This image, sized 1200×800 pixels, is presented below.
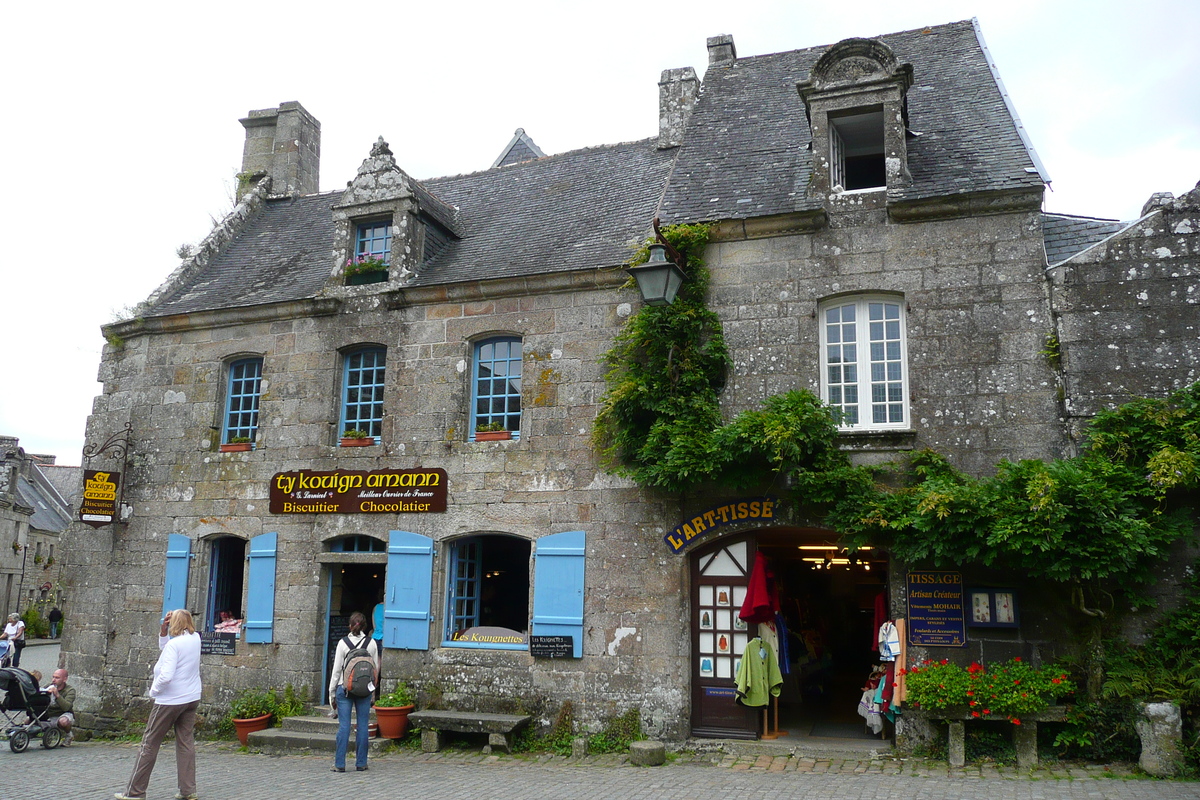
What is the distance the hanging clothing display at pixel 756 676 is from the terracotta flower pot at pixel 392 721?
3.95 meters

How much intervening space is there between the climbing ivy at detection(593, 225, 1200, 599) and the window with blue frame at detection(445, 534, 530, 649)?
8.38 feet

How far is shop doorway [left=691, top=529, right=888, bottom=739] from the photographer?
33.3 ft


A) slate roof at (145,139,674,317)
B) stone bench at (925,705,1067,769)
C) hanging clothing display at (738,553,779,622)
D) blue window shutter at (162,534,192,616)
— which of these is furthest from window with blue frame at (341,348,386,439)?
stone bench at (925,705,1067,769)

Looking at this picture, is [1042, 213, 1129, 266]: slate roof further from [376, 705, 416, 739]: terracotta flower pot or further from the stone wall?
[376, 705, 416, 739]: terracotta flower pot

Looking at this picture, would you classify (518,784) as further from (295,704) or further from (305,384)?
(305,384)

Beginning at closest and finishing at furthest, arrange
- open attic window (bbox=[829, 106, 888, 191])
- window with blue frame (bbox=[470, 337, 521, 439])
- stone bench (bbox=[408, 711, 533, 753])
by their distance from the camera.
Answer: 1. stone bench (bbox=[408, 711, 533, 753])
2. open attic window (bbox=[829, 106, 888, 191])
3. window with blue frame (bbox=[470, 337, 521, 439])

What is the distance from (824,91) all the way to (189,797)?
994cm

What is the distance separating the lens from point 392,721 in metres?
10.8

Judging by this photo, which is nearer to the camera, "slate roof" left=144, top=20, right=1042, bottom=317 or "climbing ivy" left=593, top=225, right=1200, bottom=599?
"climbing ivy" left=593, top=225, right=1200, bottom=599

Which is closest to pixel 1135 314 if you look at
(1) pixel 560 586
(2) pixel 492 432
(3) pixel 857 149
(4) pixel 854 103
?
(4) pixel 854 103

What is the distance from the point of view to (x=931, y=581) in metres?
9.35

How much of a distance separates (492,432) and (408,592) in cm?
227

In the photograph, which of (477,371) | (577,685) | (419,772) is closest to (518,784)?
(419,772)

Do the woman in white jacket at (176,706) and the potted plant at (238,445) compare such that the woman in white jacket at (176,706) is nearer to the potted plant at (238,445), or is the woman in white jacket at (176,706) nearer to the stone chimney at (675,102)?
the potted plant at (238,445)
